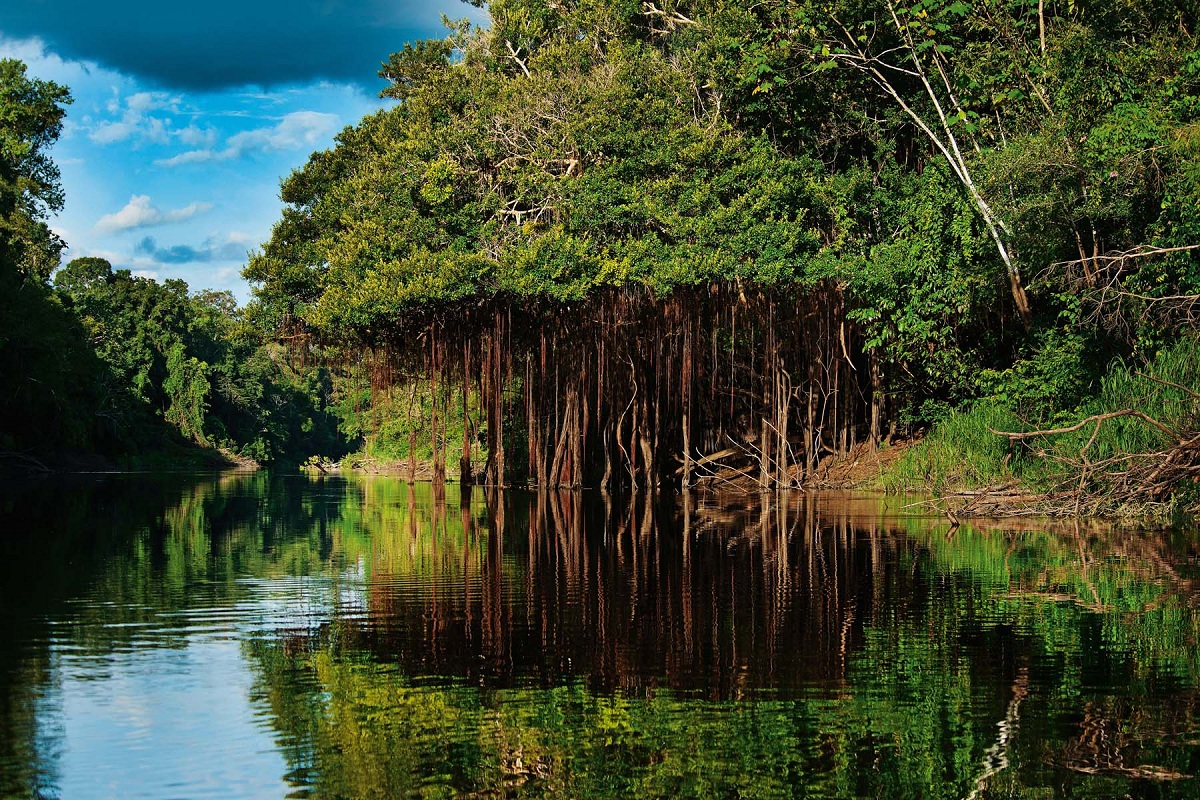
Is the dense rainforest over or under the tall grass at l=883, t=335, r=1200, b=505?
over

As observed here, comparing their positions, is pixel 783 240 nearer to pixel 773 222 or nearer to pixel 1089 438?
pixel 773 222

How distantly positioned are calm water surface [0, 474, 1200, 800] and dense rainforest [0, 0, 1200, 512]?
4957 mm

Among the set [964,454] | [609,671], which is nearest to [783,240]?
[964,454]

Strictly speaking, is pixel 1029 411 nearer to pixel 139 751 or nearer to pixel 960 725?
pixel 960 725

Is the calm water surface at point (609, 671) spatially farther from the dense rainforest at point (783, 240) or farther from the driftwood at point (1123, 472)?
the dense rainforest at point (783, 240)

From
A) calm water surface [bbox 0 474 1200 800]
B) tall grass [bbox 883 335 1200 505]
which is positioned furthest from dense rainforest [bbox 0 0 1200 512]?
calm water surface [bbox 0 474 1200 800]

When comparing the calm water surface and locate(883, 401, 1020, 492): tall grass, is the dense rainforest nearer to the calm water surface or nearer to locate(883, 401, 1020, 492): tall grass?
locate(883, 401, 1020, 492): tall grass

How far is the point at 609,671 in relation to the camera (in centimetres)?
597

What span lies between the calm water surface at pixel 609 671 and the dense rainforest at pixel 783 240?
4957 mm

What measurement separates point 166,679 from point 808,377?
18469 mm

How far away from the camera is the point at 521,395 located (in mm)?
33219

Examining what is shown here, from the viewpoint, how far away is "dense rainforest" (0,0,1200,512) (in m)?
15.3

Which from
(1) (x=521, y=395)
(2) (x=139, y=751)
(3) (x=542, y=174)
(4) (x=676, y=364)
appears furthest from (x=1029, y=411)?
(1) (x=521, y=395)

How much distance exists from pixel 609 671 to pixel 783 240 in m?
15.9
